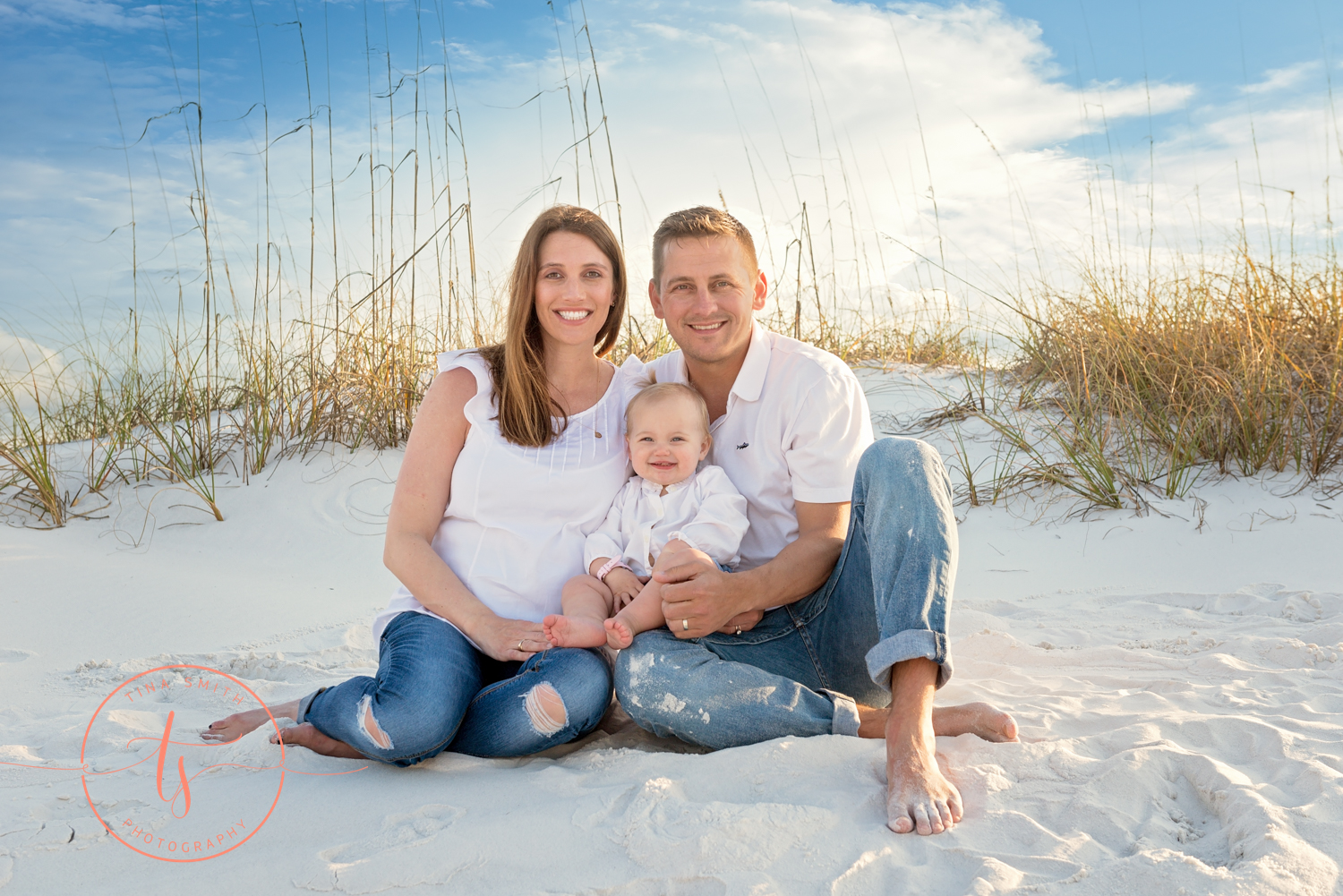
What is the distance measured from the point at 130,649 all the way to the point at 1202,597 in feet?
12.9

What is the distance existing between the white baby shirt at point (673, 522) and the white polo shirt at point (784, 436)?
9 cm

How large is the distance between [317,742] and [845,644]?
124cm

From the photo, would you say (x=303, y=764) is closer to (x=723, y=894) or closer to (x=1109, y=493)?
(x=723, y=894)

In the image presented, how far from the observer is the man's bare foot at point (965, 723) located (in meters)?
1.86

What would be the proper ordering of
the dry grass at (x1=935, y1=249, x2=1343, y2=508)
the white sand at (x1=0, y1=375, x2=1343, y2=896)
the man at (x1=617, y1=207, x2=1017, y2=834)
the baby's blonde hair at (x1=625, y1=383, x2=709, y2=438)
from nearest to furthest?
1. the white sand at (x1=0, y1=375, x2=1343, y2=896)
2. the man at (x1=617, y1=207, x2=1017, y2=834)
3. the baby's blonde hair at (x1=625, y1=383, x2=709, y2=438)
4. the dry grass at (x1=935, y1=249, x2=1343, y2=508)

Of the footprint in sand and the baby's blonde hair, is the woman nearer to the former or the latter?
the baby's blonde hair

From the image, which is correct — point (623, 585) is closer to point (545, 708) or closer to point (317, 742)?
point (545, 708)

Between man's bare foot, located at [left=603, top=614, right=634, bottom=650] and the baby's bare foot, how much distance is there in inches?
36.0

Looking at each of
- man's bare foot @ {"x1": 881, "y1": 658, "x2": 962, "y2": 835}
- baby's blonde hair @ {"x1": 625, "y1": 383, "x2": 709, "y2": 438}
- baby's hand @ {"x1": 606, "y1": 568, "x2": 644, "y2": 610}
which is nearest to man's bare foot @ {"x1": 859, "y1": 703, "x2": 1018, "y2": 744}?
man's bare foot @ {"x1": 881, "y1": 658, "x2": 962, "y2": 835}

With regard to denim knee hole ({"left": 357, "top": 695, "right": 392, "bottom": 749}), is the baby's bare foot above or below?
below

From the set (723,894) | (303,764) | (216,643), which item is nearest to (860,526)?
(723,894)

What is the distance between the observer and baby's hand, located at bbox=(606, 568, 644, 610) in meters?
2.06

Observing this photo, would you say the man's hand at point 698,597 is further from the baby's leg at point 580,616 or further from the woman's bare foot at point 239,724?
the woman's bare foot at point 239,724

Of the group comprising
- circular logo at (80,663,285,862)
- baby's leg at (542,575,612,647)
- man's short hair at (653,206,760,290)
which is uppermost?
man's short hair at (653,206,760,290)
